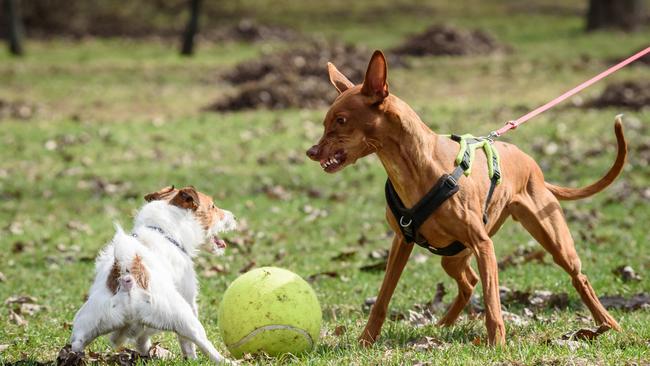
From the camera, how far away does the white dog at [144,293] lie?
5.32m

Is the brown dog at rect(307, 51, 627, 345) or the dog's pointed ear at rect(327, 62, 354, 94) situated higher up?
the dog's pointed ear at rect(327, 62, 354, 94)

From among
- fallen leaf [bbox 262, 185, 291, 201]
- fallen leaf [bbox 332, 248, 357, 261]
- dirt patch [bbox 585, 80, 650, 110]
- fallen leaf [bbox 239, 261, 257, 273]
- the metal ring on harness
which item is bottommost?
fallen leaf [bbox 262, 185, 291, 201]

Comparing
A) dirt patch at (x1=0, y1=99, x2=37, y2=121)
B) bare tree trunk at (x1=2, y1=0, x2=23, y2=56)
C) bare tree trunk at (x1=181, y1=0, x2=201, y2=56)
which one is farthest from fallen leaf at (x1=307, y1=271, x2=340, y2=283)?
bare tree trunk at (x1=2, y1=0, x2=23, y2=56)

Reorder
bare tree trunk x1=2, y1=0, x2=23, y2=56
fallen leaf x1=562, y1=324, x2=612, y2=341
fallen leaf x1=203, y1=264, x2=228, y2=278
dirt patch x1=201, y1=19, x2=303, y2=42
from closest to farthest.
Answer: fallen leaf x1=562, y1=324, x2=612, y2=341 < fallen leaf x1=203, y1=264, x2=228, y2=278 < bare tree trunk x1=2, y1=0, x2=23, y2=56 < dirt patch x1=201, y1=19, x2=303, y2=42

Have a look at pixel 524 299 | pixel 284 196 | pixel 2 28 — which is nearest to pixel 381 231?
pixel 284 196

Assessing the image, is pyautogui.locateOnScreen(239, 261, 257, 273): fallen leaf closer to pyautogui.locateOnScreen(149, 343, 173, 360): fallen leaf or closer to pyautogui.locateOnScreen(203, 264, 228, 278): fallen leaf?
pyautogui.locateOnScreen(203, 264, 228, 278): fallen leaf

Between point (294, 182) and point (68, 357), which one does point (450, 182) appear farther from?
point (294, 182)

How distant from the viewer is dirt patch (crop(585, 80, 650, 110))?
1745 cm

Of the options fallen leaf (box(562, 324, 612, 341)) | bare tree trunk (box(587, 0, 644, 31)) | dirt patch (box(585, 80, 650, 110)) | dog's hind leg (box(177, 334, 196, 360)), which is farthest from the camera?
bare tree trunk (box(587, 0, 644, 31))

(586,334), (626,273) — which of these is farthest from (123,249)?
(626,273)

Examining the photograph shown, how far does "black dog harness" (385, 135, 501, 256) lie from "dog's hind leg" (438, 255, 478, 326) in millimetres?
634

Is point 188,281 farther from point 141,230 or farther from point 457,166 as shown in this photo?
point 457,166

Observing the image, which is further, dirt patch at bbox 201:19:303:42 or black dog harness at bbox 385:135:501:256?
dirt patch at bbox 201:19:303:42

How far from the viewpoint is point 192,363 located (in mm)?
5441
